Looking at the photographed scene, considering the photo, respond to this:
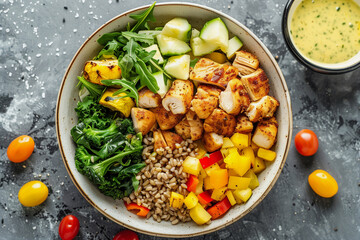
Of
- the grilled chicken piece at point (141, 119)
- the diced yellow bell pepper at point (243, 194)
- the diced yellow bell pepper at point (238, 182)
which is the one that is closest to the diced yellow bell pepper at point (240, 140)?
the diced yellow bell pepper at point (238, 182)

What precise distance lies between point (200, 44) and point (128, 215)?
154 cm

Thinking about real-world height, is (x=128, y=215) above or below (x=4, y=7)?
below

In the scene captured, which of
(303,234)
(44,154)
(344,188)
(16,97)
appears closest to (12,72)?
(16,97)

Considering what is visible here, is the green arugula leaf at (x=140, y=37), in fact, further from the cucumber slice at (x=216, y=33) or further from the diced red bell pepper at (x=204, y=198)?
the diced red bell pepper at (x=204, y=198)

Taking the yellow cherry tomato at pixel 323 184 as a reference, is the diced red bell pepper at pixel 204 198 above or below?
above

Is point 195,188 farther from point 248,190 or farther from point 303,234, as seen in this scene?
point 303,234

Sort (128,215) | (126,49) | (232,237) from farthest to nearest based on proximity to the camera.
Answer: (232,237) → (128,215) → (126,49)

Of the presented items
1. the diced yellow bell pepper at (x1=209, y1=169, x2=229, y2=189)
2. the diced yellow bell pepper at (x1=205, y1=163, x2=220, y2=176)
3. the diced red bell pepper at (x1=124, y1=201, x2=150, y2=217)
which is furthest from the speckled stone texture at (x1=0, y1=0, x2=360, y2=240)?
the diced yellow bell pepper at (x1=205, y1=163, x2=220, y2=176)

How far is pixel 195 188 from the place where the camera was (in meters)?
2.74

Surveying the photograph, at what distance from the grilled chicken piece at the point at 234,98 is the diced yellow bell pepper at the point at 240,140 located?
7.2 inches

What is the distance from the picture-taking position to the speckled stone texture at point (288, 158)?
121 inches

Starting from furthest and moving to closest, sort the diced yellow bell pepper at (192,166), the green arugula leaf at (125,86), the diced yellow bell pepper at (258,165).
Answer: the diced yellow bell pepper at (258,165), the diced yellow bell pepper at (192,166), the green arugula leaf at (125,86)

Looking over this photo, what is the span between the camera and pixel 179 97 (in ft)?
8.56

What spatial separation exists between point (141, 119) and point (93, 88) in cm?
46
